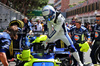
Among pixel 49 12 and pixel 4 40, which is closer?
pixel 4 40

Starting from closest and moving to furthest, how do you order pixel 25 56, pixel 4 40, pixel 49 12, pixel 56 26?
pixel 25 56
pixel 4 40
pixel 49 12
pixel 56 26

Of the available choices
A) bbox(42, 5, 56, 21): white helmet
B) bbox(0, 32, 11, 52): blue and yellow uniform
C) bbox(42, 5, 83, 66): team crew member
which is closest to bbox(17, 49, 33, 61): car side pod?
bbox(0, 32, 11, 52): blue and yellow uniform

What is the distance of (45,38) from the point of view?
15.5 feet

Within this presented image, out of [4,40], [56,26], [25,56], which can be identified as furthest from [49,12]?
[25,56]

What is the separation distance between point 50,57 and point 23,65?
2.01ft

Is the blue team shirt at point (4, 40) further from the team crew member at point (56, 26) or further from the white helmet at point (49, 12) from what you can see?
the white helmet at point (49, 12)

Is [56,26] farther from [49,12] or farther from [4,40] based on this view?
[4,40]

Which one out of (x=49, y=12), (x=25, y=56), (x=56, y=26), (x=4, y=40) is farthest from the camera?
(x=56, y=26)

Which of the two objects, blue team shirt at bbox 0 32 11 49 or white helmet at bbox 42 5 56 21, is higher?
white helmet at bbox 42 5 56 21

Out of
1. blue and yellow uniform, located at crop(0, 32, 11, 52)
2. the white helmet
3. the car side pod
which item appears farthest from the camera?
the white helmet

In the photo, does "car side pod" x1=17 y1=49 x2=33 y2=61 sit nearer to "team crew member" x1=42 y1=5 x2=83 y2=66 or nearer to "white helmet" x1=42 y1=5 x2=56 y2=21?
"team crew member" x1=42 y1=5 x2=83 y2=66

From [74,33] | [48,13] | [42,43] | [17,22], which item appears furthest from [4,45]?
[74,33]

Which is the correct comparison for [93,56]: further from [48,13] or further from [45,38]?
[48,13]

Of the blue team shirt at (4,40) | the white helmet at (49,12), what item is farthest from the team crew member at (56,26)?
the blue team shirt at (4,40)
